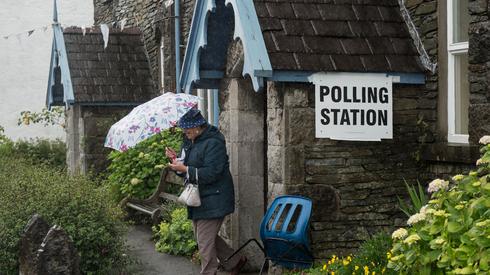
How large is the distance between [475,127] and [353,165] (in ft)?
4.18

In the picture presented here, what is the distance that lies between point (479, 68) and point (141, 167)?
6891 millimetres

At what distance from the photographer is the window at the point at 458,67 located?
698cm

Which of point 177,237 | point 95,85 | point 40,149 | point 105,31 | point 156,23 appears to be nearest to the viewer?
point 177,237

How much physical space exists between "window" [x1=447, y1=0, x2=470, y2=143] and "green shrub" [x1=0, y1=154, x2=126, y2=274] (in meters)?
3.60

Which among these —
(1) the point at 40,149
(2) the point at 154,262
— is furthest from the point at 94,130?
(1) the point at 40,149

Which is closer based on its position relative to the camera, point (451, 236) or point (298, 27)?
point (451, 236)

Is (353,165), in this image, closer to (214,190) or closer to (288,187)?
(288,187)

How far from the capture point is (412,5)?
747 centimetres

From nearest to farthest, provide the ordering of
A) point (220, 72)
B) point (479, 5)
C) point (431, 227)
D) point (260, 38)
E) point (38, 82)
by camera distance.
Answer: point (431, 227), point (479, 5), point (260, 38), point (220, 72), point (38, 82)

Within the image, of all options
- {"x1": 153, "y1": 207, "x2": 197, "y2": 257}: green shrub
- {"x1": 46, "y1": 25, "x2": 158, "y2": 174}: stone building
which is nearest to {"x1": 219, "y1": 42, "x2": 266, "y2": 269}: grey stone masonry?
{"x1": 153, "y1": 207, "x2": 197, "y2": 257}: green shrub

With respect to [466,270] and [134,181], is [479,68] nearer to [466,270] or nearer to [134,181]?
[466,270]

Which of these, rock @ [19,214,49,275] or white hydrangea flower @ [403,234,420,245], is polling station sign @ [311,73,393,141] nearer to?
rock @ [19,214,49,275]

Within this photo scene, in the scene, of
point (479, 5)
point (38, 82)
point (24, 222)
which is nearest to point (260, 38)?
point (479, 5)

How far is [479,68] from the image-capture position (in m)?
6.35
